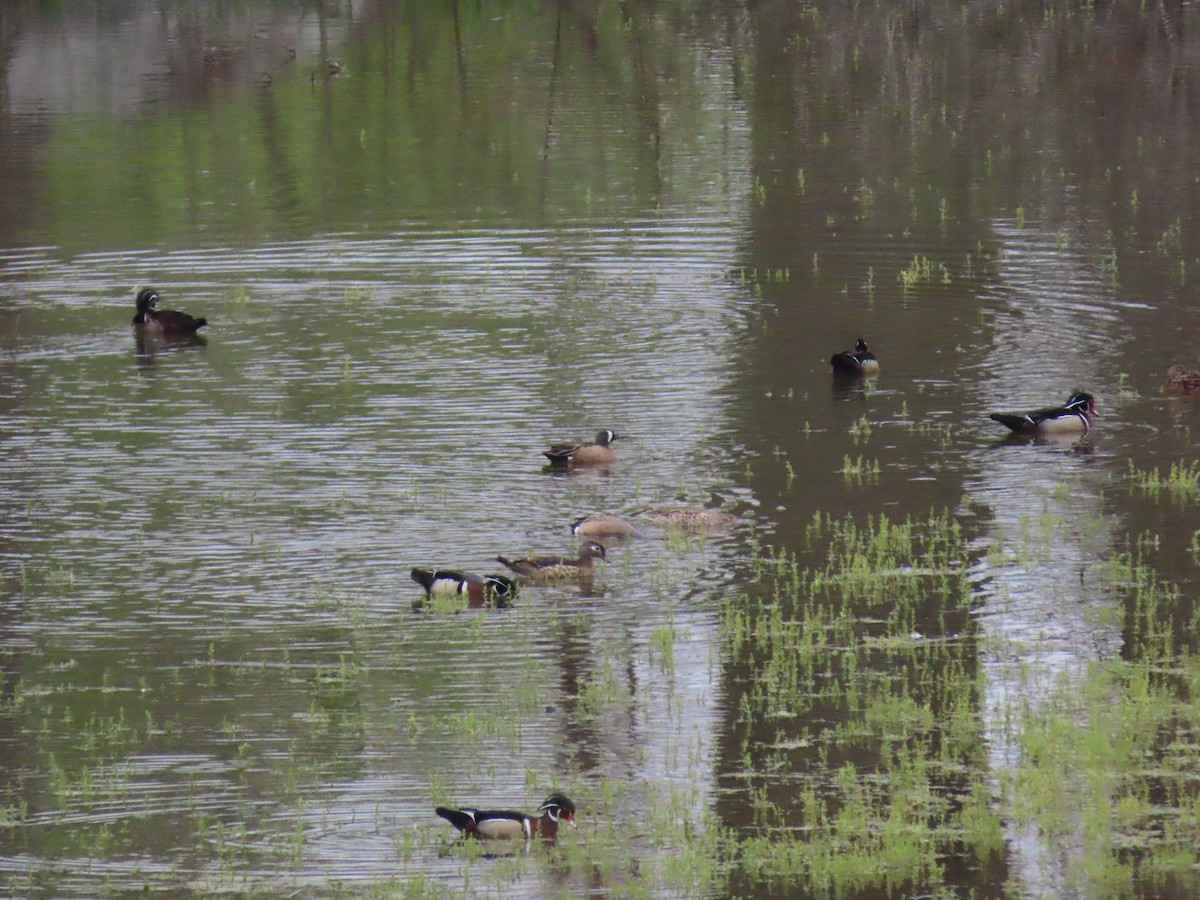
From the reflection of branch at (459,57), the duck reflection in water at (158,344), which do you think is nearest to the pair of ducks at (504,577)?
the duck reflection in water at (158,344)

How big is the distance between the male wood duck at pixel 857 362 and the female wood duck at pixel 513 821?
1049 cm

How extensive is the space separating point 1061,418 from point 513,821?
922 cm

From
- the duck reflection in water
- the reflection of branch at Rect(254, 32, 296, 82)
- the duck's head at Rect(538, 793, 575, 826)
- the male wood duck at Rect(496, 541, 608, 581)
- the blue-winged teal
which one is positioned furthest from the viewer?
the reflection of branch at Rect(254, 32, 296, 82)

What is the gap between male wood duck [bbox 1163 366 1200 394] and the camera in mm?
18516

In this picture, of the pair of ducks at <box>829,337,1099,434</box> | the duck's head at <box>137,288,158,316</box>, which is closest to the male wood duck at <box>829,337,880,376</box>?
the pair of ducks at <box>829,337,1099,434</box>

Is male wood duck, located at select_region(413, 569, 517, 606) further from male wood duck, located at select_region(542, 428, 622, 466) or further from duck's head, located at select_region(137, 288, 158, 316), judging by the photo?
duck's head, located at select_region(137, 288, 158, 316)

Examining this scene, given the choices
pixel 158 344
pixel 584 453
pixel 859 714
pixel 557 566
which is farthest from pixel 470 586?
pixel 158 344

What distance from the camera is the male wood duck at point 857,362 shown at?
64.3 feet

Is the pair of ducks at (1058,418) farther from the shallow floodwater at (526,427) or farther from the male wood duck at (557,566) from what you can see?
the male wood duck at (557,566)

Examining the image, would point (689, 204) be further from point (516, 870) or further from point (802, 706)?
point (516, 870)

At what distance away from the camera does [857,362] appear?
19.6 m

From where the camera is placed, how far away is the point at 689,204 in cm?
Result: 2922

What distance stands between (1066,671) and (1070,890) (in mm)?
2816

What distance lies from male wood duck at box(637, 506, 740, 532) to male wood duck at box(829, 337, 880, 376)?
4750 mm
